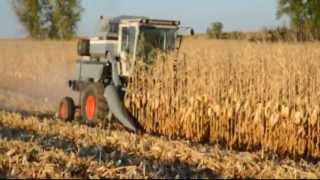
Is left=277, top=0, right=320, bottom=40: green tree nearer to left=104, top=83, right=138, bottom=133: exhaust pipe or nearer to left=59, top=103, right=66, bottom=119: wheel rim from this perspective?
left=59, top=103, right=66, bottom=119: wheel rim

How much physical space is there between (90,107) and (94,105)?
25cm

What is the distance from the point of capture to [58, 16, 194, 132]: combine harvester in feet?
51.0

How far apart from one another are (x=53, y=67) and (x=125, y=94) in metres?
17.3

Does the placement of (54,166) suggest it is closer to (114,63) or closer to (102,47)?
(114,63)

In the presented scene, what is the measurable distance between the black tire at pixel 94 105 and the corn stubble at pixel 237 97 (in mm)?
988

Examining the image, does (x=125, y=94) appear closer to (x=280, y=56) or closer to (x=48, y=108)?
(x=280, y=56)

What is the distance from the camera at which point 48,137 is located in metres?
12.1

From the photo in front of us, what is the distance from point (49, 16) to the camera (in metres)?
59.1

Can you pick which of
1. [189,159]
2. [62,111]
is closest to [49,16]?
[62,111]

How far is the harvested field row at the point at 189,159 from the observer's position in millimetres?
8358

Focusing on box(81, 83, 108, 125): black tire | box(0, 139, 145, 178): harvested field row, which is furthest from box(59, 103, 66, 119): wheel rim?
box(0, 139, 145, 178): harvested field row

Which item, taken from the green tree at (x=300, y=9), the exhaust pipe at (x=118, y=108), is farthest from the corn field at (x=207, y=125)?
the green tree at (x=300, y=9)

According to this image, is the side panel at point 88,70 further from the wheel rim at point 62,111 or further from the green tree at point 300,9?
the green tree at point 300,9

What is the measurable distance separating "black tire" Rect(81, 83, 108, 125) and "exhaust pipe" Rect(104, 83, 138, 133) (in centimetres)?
49
